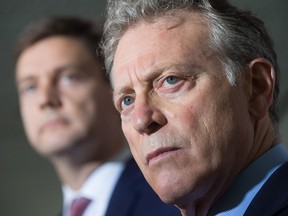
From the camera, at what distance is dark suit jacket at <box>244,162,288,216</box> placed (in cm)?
91

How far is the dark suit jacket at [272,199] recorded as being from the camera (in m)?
0.91

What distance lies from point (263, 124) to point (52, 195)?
114 inches

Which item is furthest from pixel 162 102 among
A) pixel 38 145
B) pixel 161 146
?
pixel 38 145

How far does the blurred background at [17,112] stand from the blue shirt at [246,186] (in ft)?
2.70

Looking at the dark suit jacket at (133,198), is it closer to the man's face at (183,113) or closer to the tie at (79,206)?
the tie at (79,206)

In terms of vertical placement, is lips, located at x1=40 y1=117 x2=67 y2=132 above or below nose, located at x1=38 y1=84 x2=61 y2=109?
below

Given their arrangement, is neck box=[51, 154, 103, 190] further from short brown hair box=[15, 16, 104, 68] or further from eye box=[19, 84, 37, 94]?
short brown hair box=[15, 16, 104, 68]

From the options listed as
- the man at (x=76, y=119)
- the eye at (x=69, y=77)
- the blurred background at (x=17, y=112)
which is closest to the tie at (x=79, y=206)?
the man at (x=76, y=119)

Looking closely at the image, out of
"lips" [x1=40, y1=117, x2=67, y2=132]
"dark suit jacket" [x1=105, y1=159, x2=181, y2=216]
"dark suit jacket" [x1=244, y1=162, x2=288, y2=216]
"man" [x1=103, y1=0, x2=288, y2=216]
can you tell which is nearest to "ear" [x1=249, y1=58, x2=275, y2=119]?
"man" [x1=103, y1=0, x2=288, y2=216]

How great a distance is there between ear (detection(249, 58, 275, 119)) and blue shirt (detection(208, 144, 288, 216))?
8 cm

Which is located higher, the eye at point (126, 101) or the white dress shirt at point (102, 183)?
the eye at point (126, 101)

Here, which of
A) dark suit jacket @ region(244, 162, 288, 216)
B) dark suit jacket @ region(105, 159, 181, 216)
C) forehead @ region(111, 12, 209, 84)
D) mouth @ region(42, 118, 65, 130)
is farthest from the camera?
mouth @ region(42, 118, 65, 130)

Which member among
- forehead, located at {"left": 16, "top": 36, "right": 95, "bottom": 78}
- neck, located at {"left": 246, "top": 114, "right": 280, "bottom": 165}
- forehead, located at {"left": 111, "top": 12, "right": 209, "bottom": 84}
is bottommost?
forehead, located at {"left": 16, "top": 36, "right": 95, "bottom": 78}

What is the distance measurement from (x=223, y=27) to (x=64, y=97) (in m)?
0.70
